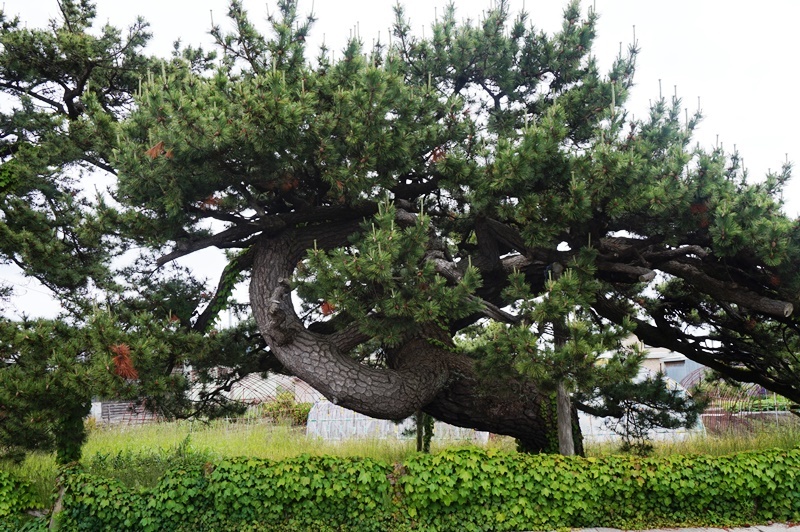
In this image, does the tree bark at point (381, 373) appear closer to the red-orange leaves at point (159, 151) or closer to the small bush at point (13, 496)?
the red-orange leaves at point (159, 151)

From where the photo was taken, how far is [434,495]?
5684 millimetres

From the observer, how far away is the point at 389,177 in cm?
612

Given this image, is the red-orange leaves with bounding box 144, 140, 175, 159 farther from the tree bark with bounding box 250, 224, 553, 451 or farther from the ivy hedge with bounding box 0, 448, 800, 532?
the ivy hedge with bounding box 0, 448, 800, 532

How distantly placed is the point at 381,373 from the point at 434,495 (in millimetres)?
1485

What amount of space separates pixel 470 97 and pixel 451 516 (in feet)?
15.6

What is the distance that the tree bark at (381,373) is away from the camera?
252 inches

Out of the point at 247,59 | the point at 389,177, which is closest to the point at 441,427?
the point at 389,177

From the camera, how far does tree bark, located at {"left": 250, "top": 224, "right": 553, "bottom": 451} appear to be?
6.40 meters

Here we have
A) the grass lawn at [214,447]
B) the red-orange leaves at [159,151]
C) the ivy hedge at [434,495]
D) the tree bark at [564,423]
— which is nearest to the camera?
the red-orange leaves at [159,151]

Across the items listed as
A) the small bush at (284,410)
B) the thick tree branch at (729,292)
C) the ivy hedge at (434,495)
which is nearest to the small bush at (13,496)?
the ivy hedge at (434,495)

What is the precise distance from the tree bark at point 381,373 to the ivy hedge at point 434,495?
83 cm

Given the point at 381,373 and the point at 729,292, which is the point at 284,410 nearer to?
the point at 381,373

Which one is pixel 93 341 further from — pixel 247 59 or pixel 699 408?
pixel 699 408

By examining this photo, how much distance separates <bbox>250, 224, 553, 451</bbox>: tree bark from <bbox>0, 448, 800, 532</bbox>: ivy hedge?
2.71ft
